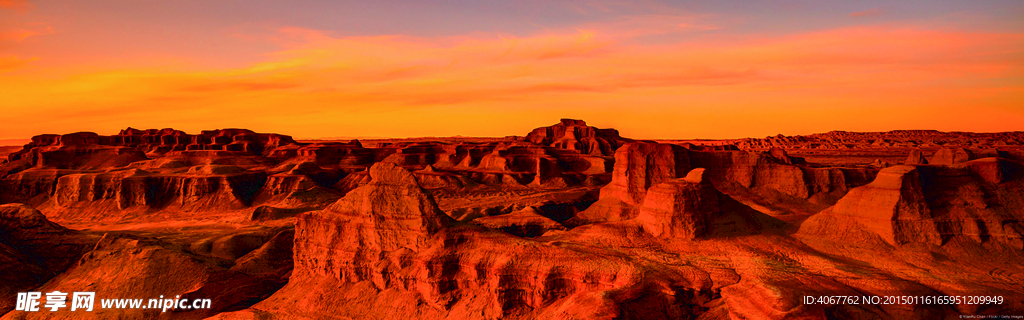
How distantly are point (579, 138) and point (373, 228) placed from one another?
6876 cm

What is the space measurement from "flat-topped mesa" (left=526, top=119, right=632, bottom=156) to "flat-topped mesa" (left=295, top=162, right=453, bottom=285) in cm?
5924

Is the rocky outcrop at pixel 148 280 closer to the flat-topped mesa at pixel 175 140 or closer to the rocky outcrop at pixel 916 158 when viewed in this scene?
the rocky outcrop at pixel 916 158

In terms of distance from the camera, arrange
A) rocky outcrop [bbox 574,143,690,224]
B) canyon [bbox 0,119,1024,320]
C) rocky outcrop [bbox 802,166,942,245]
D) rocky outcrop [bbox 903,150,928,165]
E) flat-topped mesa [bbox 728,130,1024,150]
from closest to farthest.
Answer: canyon [bbox 0,119,1024,320], rocky outcrop [bbox 802,166,942,245], rocky outcrop [bbox 574,143,690,224], rocky outcrop [bbox 903,150,928,165], flat-topped mesa [bbox 728,130,1024,150]

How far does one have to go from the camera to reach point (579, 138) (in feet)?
290

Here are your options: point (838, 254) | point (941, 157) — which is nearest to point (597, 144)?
point (941, 157)

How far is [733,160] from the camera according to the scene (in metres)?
45.5

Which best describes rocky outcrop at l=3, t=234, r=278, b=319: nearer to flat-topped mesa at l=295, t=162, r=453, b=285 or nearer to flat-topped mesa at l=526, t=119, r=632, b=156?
flat-topped mesa at l=295, t=162, r=453, b=285

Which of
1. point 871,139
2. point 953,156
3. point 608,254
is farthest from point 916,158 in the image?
point 871,139

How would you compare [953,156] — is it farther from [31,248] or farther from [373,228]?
[31,248]

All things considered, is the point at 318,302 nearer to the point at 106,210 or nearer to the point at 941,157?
the point at 106,210

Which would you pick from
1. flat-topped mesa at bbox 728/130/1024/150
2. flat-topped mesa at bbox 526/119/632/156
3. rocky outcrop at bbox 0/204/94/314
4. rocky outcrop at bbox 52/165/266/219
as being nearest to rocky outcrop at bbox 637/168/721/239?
rocky outcrop at bbox 0/204/94/314

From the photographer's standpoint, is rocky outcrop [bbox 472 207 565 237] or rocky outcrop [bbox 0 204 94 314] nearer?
rocky outcrop [bbox 0 204 94 314]

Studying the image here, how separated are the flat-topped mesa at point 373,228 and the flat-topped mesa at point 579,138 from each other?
2332 inches

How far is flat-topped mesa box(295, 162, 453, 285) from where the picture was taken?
21500 mm
